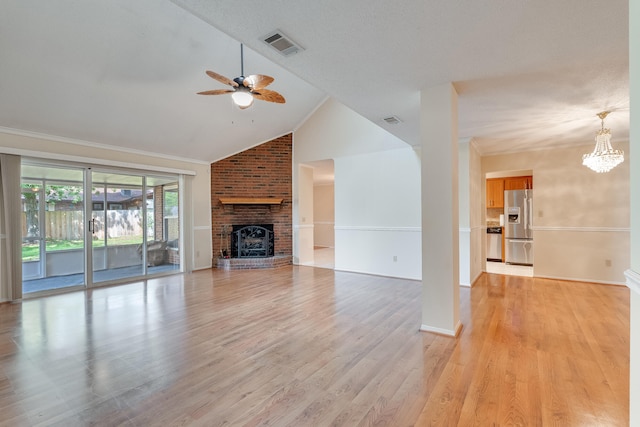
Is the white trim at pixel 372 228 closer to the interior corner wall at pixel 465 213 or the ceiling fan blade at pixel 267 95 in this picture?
the interior corner wall at pixel 465 213

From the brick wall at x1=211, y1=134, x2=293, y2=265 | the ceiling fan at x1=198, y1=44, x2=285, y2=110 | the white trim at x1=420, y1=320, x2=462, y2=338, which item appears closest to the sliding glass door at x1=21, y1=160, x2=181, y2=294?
the brick wall at x1=211, y1=134, x2=293, y2=265

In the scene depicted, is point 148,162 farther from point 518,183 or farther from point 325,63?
point 518,183

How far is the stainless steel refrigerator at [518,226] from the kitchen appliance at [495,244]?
13.2 inches

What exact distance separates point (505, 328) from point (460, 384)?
4.49 feet

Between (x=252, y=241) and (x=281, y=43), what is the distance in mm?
5405

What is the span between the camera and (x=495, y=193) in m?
7.41

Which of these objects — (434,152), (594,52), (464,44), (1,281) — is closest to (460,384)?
(434,152)

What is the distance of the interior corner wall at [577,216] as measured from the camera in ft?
15.8

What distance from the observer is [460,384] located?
80.4 inches

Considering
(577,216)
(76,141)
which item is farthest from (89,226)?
(577,216)

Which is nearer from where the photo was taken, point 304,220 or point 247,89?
point 247,89

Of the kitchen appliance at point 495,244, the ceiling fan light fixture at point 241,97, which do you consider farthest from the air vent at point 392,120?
the kitchen appliance at point 495,244

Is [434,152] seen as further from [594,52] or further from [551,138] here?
[551,138]

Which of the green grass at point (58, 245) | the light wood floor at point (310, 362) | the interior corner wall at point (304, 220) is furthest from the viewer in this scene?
the interior corner wall at point (304, 220)
